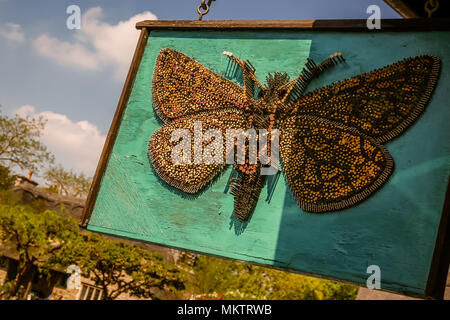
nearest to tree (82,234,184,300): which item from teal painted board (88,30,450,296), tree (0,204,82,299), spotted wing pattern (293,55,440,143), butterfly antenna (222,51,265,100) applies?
tree (0,204,82,299)

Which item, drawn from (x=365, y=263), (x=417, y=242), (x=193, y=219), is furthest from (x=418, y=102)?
(x=193, y=219)

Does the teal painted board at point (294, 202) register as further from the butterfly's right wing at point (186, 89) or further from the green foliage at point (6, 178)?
the green foliage at point (6, 178)

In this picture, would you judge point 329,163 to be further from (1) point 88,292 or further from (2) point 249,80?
(1) point 88,292

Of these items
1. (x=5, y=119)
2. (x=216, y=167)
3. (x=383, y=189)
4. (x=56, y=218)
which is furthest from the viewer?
(x=5, y=119)

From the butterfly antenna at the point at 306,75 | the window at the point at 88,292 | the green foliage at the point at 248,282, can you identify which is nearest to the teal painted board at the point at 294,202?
the butterfly antenna at the point at 306,75

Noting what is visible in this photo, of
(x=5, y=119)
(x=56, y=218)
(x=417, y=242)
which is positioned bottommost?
(x=56, y=218)

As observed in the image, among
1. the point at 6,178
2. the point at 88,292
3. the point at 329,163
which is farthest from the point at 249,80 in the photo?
the point at 6,178

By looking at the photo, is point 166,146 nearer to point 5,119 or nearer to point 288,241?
point 288,241
